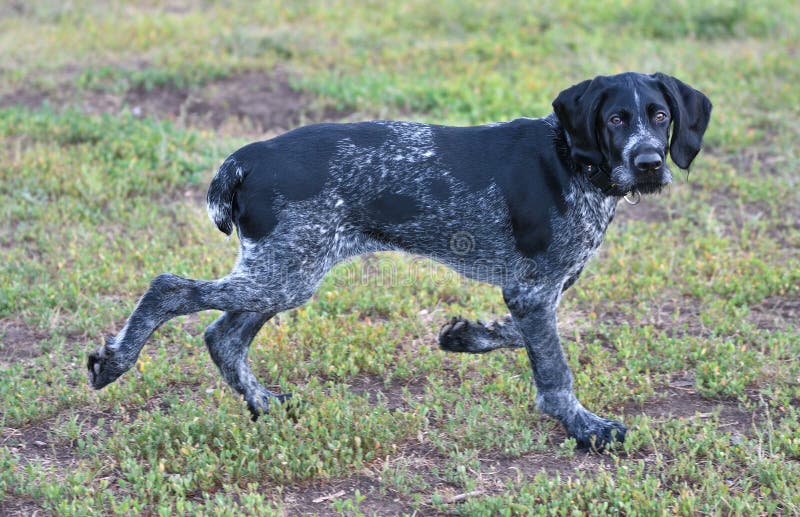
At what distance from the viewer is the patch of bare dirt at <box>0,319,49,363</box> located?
604 cm

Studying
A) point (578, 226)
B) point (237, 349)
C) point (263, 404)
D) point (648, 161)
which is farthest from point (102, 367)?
point (648, 161)

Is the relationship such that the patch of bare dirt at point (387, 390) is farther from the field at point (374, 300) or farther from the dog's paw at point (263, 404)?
the dog's paw at point (263, 404)

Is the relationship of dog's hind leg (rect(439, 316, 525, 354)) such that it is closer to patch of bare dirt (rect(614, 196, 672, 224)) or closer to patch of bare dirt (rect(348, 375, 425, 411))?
patch of bare dirt (rect(348, 375, 425, 411))

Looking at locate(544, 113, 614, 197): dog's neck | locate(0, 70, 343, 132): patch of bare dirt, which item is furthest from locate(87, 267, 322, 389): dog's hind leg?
locate(0, 70, 343, 132): patch of bare dirt

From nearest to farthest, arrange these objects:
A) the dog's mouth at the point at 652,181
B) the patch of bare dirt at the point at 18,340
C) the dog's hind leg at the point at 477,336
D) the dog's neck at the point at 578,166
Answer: the dog's mouth at the point at 652,181 → the dog's neck at the point at 578,166 → the dog's hind leg at the point at 477,336 → the patch of bare dirt at the point at 18,340

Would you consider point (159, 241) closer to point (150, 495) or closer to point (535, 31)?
point (150, 495)

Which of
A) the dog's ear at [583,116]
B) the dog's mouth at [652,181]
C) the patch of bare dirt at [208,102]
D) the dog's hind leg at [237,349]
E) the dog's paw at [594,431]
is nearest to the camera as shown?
the dog's mouth at [652,181]

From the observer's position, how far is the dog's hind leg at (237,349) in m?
5.32

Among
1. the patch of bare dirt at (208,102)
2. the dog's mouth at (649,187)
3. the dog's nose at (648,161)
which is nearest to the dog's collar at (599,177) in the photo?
the dog's mouth at (649,187)

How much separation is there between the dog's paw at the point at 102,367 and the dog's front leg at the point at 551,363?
202cm

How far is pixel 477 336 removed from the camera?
219 inches

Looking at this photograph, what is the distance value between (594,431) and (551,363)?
16.1 inches

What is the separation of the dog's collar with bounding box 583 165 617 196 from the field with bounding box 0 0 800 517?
4.02ft

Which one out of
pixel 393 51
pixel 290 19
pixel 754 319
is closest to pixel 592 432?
pixel 754 319
